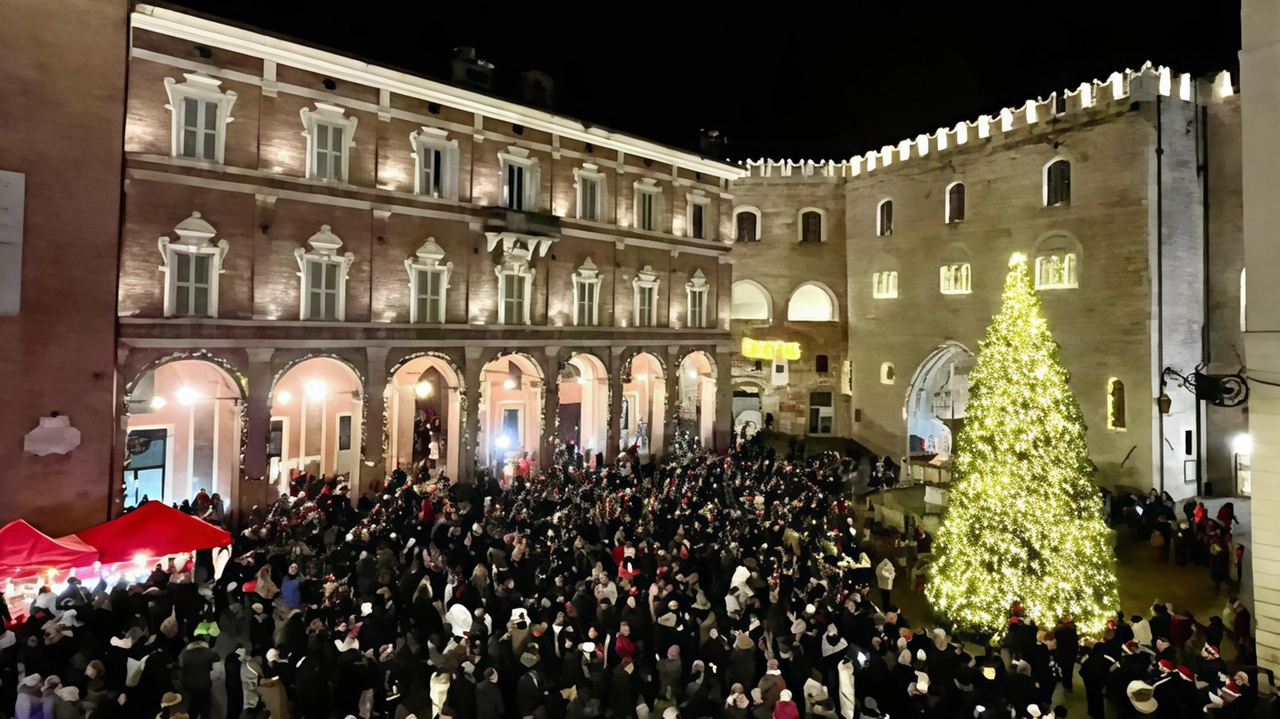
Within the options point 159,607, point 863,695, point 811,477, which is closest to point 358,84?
point 159,607

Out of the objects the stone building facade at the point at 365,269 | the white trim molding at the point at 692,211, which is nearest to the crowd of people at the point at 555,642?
the stone building facade at the point at 365,269

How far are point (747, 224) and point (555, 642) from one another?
27.7 meters

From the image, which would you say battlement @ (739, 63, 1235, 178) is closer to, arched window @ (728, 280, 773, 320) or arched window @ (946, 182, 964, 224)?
arched window @ (946, 182, 964, 224)

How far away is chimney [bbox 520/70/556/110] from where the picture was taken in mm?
24750

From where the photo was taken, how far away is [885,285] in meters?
32.4

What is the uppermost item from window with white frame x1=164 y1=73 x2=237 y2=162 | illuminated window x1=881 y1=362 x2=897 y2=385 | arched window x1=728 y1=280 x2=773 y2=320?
window with white frame x1=164 y1=73 x2=237 y2=162

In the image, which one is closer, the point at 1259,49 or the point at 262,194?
the point at 1259,49

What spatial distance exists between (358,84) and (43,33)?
280 inches

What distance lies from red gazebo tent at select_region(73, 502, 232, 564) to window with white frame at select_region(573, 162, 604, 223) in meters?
16.3

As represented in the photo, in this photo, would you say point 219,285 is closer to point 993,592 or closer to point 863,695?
point 863,695

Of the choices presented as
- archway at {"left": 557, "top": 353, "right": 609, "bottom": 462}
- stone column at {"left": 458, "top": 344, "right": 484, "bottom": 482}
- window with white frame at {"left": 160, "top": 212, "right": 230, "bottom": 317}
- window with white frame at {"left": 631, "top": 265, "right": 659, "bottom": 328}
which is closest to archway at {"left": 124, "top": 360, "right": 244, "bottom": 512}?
window with white frame at {"left": 160, "top": 212, "right": 230, "bottom": 317}

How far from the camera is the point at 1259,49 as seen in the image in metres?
11.6

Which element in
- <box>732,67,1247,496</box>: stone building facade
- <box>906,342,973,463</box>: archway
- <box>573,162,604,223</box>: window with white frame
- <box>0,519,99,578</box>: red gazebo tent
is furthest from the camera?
<box>906,342,973,463</box>: archway

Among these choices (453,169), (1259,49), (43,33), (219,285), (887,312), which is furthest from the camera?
(887,312)
